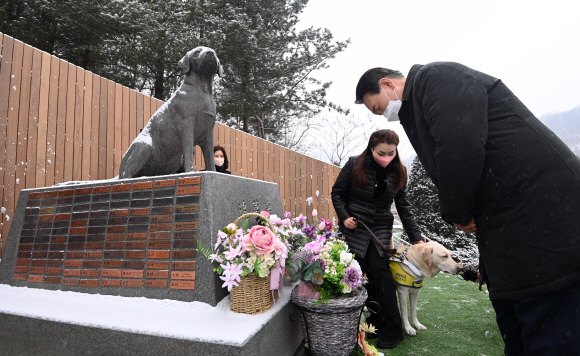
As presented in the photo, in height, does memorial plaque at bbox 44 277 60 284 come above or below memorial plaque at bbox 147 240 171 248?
below

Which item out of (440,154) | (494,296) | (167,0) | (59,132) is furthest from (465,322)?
(167,0)

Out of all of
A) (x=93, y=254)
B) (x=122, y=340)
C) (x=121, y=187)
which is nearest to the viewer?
(x=122, y=340)

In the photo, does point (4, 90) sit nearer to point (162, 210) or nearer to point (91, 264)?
point (91, 264)

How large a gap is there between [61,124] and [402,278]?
13.1ft

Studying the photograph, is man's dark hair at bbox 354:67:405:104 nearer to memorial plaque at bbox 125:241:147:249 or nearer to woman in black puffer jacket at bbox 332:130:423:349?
woman in black puffer jacket at bbox 332:130:423:349

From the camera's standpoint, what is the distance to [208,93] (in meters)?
2.66

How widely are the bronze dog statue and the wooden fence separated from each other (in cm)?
136

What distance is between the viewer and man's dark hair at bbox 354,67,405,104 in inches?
72.5

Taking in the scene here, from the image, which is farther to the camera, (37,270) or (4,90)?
(4,90)

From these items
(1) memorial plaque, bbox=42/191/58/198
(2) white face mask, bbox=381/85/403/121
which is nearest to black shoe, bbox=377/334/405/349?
(2) white face mask, bbox=381/85/403/121

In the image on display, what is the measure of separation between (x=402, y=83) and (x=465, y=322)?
9.11 feet

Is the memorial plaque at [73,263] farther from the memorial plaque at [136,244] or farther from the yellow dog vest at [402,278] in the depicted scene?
the yellow dog vest at [402,278]

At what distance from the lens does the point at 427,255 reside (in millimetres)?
3068

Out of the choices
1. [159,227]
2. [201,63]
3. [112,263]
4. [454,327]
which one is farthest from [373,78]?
[454,327]
